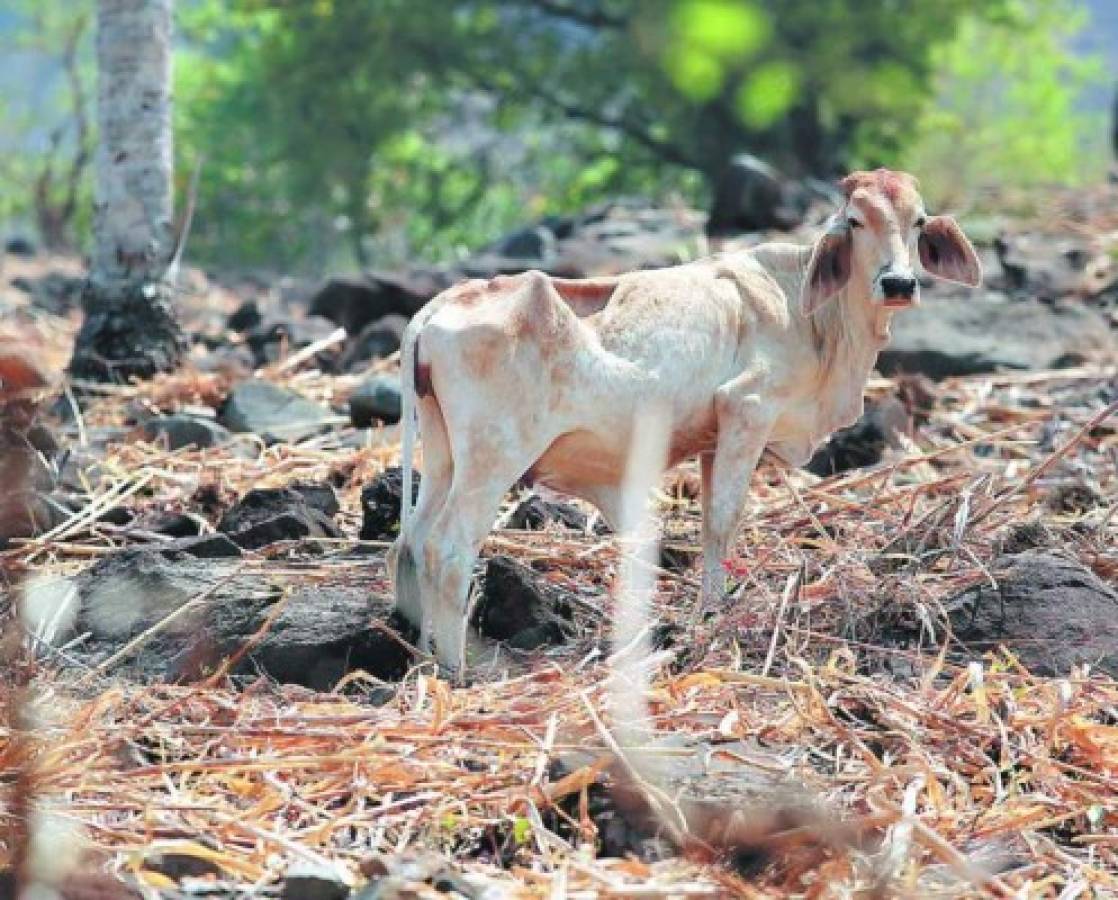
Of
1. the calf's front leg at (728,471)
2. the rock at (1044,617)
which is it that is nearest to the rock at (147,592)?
the calf's front leg at (728,471)

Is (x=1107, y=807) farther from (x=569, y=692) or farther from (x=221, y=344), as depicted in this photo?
(x=221, y=344)

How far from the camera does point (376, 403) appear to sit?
9.78 meters

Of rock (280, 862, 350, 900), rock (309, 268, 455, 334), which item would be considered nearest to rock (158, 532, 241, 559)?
rock (280, 862, 350, 900)

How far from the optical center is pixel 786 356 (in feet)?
22.9

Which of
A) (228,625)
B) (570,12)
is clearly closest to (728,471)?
(228,625)

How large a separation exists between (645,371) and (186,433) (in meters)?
A: 3.54

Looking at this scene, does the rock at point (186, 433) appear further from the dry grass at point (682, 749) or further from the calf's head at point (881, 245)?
the calf's head at point (881, 245)

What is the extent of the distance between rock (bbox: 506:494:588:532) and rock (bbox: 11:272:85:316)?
8.99 m

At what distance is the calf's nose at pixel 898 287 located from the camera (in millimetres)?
6570

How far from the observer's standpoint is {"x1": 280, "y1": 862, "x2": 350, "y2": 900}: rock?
4.64 meters

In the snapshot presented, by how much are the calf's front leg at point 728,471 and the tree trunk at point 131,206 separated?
4896mm

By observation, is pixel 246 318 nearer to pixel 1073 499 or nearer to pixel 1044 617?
pixel 1073 499

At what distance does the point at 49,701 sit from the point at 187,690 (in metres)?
0.38

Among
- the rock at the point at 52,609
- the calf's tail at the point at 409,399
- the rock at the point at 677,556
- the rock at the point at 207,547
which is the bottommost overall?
the rock at the point at 52,609
